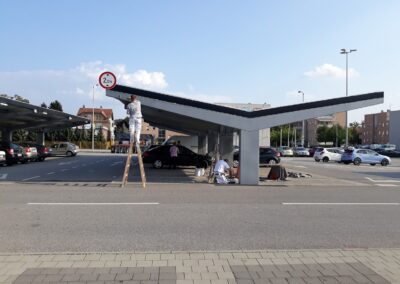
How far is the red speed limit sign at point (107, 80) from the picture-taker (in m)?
16.6

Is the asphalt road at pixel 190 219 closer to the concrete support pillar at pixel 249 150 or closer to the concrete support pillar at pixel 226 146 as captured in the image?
the concrete support pillar at pixel 249 150

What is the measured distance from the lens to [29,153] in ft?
106

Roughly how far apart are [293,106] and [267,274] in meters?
12.4

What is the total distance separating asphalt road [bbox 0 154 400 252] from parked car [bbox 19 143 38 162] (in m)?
17.8

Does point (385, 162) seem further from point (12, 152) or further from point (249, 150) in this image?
point (12, 152)

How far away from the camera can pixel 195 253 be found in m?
6.12

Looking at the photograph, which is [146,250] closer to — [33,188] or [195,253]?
[195,253]

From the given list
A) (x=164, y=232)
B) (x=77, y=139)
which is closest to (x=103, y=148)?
(x=77, y=139)

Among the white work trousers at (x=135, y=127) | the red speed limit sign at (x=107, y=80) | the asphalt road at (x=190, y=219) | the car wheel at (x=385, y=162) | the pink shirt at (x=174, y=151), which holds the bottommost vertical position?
the car wheel at (x=385, y=162)

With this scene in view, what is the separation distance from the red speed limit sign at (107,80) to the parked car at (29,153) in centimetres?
1703

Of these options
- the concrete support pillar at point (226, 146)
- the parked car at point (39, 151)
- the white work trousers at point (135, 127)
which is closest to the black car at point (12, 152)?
the parked car at point (39, 151)

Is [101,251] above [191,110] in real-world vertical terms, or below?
below

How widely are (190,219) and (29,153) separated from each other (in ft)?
86.4

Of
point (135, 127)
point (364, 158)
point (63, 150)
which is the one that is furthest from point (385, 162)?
point (63, 150)
